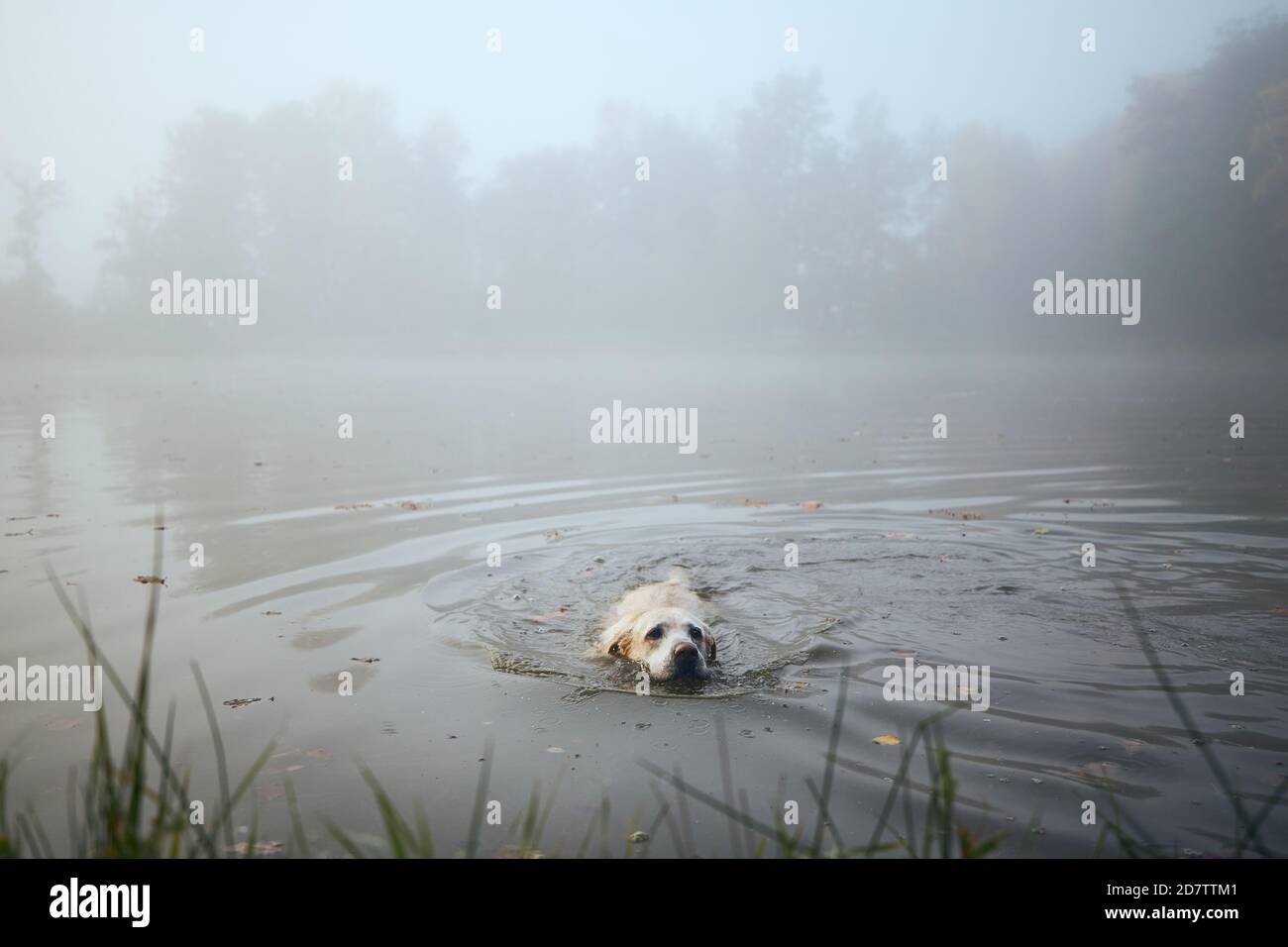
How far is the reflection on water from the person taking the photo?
5.38 m

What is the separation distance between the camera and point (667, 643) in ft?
23.2

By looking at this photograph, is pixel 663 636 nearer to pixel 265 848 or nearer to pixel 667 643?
pixel 667 643

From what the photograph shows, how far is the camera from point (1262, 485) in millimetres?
13938

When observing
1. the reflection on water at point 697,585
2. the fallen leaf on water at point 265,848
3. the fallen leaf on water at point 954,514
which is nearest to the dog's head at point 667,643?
the reflection on water at point 697,585

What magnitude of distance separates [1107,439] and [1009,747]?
53.2ft

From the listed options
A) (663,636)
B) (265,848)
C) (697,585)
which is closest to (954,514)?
(697,585)

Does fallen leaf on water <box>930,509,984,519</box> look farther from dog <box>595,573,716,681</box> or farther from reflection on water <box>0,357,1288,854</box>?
dog <box>595,573,716,681</box>

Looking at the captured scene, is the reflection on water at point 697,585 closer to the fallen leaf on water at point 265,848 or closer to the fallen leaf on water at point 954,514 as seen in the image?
the fallen leaf on water at point 954,514

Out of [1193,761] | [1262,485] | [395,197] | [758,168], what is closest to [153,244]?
[395,197]

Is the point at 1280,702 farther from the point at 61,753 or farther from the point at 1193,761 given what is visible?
the point at 61,753

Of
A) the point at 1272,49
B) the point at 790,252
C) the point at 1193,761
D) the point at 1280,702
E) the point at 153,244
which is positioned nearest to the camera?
the point at 1193,761

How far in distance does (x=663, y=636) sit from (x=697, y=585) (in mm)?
2562
